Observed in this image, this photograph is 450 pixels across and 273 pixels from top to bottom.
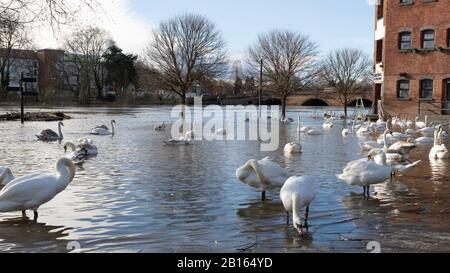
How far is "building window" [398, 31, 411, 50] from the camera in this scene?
1652 inches

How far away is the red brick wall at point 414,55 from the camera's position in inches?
1574

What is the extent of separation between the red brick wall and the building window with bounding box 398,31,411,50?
1.11 feet

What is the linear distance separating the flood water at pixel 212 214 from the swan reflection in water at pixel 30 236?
1cm

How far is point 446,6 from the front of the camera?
39.7m

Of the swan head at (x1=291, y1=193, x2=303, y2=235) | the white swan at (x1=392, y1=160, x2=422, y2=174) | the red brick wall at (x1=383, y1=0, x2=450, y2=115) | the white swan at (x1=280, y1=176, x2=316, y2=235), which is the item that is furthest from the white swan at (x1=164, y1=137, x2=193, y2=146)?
the red brick wall at (x1=383, y1=0, x2=450, y2=115)

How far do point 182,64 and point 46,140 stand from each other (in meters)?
33.3

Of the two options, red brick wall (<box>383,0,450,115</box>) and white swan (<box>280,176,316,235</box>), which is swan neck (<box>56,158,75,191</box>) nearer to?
white swan (<box>280,176,316,235</box>)

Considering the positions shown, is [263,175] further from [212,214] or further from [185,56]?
[185,56]

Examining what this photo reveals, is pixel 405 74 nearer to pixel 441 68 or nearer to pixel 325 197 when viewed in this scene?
pixel 441 68

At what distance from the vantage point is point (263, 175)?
9.41m

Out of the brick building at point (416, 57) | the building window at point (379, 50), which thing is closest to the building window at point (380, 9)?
the building window at point (379, 50)

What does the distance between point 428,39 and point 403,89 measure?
14.4 ft

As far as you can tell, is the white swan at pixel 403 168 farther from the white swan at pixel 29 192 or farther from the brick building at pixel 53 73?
the brick building at pixel 53 73

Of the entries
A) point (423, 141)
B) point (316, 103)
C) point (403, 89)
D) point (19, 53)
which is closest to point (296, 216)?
point (423, 141)
